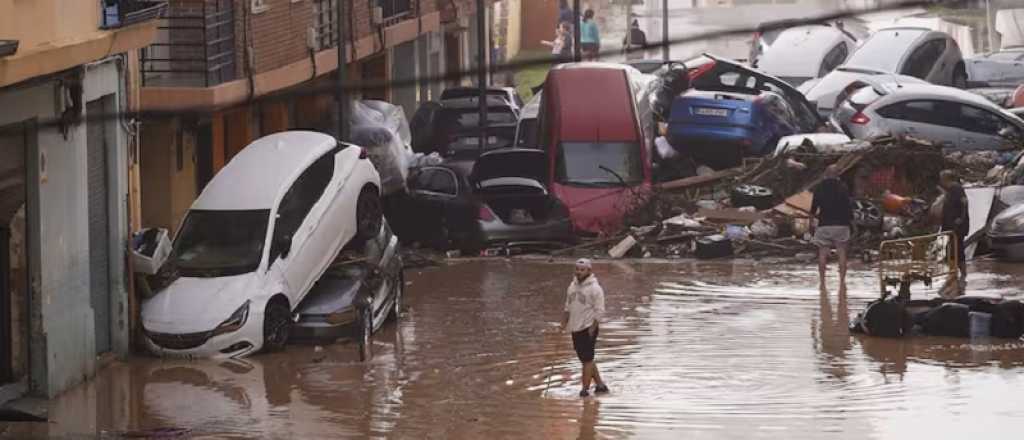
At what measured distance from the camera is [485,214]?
29.1 m

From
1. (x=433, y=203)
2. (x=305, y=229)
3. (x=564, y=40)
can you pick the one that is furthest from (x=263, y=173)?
(x=564, y=40)

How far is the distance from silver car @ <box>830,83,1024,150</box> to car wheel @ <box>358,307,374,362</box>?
44.4 ft

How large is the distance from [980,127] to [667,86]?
19.5 ft

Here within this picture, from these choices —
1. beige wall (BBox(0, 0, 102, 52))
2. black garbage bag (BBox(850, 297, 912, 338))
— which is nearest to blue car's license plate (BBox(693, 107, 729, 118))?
black garbage bag (BBox(850, 297, 912, 338))

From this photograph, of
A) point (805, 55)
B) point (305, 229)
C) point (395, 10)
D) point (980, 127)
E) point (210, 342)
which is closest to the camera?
point (210, 342)

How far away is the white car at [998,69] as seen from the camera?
1672 inches

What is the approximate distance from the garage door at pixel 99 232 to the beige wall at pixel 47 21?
140cm

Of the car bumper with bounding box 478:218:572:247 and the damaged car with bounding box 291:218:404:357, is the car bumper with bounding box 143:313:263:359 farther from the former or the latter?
the car bumper with bounding box 478:218:572:247

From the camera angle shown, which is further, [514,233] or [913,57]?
[913,57]

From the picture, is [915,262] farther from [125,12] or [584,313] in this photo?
[125,12]

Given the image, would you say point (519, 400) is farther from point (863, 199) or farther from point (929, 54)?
point (929, 54)

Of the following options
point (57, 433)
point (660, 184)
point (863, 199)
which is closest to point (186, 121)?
point (660, 184)

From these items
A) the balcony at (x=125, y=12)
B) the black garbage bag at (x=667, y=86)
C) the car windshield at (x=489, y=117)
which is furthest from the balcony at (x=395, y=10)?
the balcony at (x=125, y=12)

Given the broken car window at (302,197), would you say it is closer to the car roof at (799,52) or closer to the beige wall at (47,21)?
the beige wall at (47,21)
